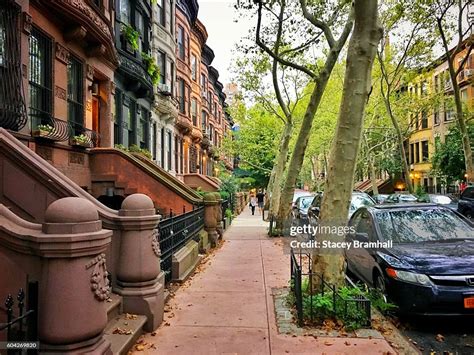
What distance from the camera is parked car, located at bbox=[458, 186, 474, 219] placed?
59.3 feet

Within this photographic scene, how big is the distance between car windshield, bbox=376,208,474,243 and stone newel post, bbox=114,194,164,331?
12.8 ft

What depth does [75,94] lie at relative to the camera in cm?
1154

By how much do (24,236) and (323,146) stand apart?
3726 centimetres

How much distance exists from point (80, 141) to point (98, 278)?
778 centimetres

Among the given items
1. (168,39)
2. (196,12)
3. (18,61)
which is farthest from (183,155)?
(18,61)

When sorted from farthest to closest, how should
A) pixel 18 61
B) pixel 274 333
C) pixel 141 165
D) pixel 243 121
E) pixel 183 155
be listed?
pixel 243 121, pixel 183 155, pixel 141 165, pixel 18 61, pixel 274 333

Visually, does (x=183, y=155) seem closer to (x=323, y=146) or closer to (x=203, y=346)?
(x=323, y=146)

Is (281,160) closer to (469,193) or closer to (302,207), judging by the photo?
(302,207)

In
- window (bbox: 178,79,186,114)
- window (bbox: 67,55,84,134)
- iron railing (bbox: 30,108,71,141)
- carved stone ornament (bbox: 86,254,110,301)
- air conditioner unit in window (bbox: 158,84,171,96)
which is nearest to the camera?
carved stone ornament (bbox: 86,254,110,301)

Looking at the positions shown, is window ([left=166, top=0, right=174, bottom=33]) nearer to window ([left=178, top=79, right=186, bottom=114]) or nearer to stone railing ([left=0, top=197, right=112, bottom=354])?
window ([left=178, top=79, right=186, bottom=114])

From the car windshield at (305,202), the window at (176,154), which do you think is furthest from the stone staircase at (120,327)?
the window at (176,154)

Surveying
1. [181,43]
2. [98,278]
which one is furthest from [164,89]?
[98,278]

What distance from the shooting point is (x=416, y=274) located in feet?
17.8

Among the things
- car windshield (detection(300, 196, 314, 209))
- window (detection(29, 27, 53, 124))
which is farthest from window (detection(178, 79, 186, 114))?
window (detection(29, 27, 53, 124))
